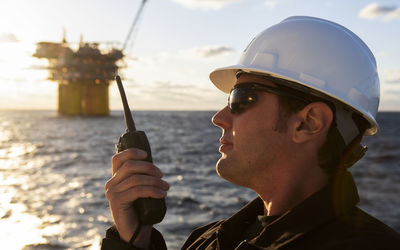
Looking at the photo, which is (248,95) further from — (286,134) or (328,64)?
(328,64)

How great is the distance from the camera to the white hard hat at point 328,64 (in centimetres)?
239

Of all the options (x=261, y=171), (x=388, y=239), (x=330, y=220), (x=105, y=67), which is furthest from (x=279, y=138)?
(x=105, y=67)

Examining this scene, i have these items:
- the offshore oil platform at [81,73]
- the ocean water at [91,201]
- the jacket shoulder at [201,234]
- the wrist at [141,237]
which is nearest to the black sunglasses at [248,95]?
the jacket shoulder at [201,234]

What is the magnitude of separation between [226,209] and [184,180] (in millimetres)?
4983

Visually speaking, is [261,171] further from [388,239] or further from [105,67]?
[105,67]

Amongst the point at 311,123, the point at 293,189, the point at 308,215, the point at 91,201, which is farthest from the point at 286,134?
the point at 91,201

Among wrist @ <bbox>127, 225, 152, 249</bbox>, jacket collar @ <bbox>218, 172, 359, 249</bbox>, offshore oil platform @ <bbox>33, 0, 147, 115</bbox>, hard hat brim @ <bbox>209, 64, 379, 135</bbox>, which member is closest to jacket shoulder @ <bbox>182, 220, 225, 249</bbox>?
wrist @ <bbox>127, 225, 152, 249</bbox>

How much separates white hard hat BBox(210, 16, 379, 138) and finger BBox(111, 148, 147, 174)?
91 centimetres

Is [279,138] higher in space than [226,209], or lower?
Result: higher

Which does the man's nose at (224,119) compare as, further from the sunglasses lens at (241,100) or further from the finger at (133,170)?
the finger at (133,170)

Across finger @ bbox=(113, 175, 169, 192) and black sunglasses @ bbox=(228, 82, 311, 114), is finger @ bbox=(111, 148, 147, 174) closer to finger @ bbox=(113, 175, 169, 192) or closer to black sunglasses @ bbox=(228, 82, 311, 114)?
finger @ bbox=(113, 175, 169, 192)

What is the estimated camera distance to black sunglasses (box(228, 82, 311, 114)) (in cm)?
234

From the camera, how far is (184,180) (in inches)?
634

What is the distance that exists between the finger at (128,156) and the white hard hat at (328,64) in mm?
909
